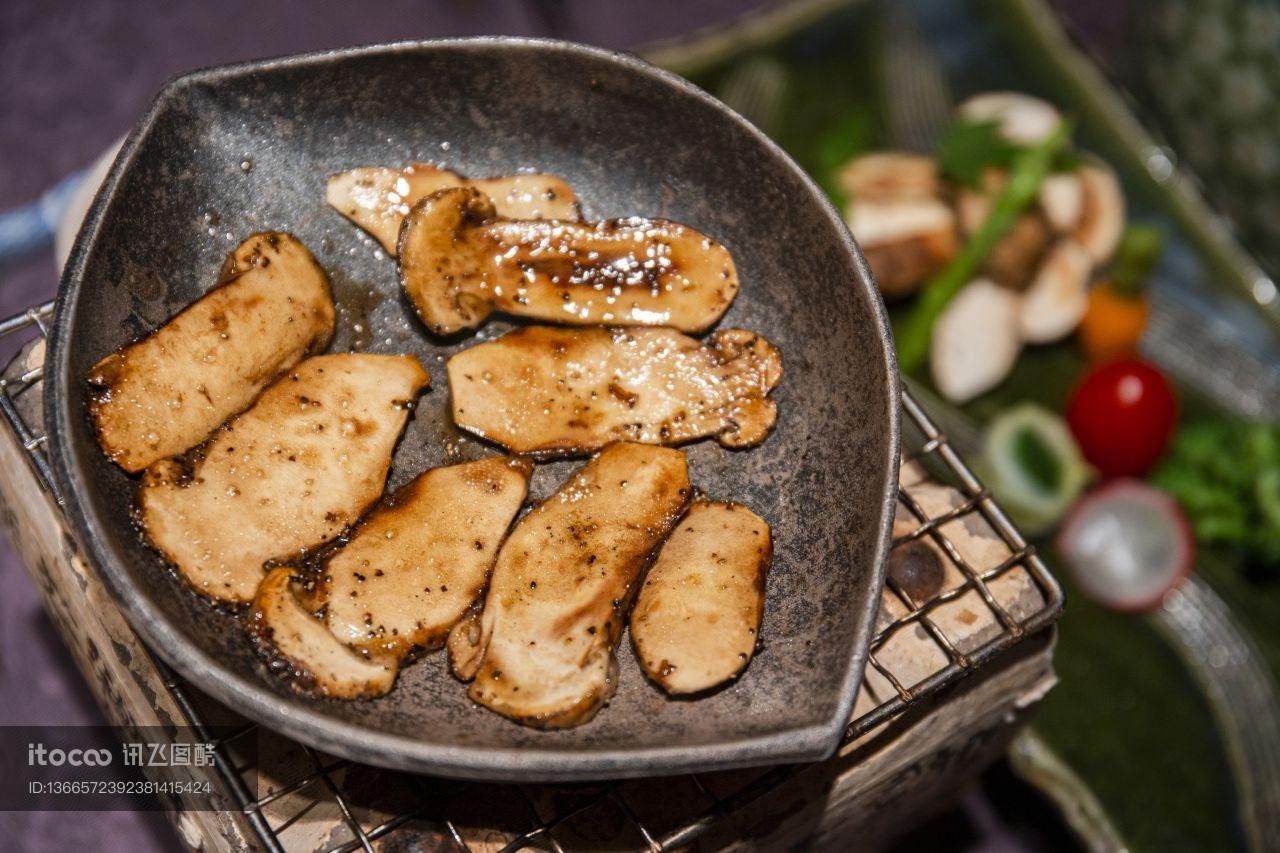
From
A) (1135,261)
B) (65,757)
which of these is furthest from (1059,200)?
(65,757)

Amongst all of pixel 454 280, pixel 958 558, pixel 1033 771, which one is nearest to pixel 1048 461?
pixel 1033 771

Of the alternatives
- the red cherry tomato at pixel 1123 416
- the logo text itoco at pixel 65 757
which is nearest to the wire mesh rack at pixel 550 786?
the logo text itoco at pixel 65 757

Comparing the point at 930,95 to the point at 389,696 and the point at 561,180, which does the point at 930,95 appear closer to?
the point at 561,180

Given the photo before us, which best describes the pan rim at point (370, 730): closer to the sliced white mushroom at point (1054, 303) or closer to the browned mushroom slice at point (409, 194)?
the browned mushroom slice at point (409, 194)

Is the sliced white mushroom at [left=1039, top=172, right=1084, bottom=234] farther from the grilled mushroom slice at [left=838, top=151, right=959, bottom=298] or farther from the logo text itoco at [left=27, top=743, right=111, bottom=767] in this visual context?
the logo text itoco at [left=27, top=743, right=111, bottom=767]

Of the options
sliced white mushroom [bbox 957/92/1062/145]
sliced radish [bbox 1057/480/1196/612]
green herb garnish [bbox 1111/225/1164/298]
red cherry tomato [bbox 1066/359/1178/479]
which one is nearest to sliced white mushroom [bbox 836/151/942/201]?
sliced white mushroom [bbox 957/92/1062/145]
